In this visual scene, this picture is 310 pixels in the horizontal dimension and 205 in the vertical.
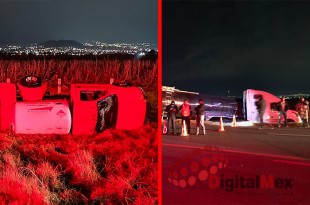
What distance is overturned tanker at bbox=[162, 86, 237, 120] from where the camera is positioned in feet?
62.5

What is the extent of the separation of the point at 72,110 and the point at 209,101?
1144 centimetres

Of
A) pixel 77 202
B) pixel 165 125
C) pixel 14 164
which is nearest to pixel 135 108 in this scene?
pixel 14 164

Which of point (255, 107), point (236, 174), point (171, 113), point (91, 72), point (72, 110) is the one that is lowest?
point (236, 174)

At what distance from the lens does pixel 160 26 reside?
475 cm

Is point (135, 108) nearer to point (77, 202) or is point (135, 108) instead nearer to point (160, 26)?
point (77, 202)

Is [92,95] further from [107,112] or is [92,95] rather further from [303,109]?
[303,109]

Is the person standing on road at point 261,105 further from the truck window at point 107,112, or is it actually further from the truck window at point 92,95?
the truck window at point 107,112

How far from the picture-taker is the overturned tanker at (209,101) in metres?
19.1

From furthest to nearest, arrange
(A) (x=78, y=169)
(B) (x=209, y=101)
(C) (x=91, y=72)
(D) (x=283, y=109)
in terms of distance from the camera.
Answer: (C) (x=91, y=72), (B) (x=209, y=101), (D) (x=283, y=109), (A) (x=78, y=169)

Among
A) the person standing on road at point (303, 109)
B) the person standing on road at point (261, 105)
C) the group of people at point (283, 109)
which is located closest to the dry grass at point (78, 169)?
the person standing on road at point (261, 105)

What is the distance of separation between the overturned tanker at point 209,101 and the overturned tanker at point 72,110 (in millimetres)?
7483

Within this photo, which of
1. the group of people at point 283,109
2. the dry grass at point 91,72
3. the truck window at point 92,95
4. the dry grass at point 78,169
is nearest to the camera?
the dry grass at point 78,169

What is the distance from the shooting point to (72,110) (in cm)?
1076

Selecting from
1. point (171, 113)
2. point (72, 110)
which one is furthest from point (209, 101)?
point (72, 110)
